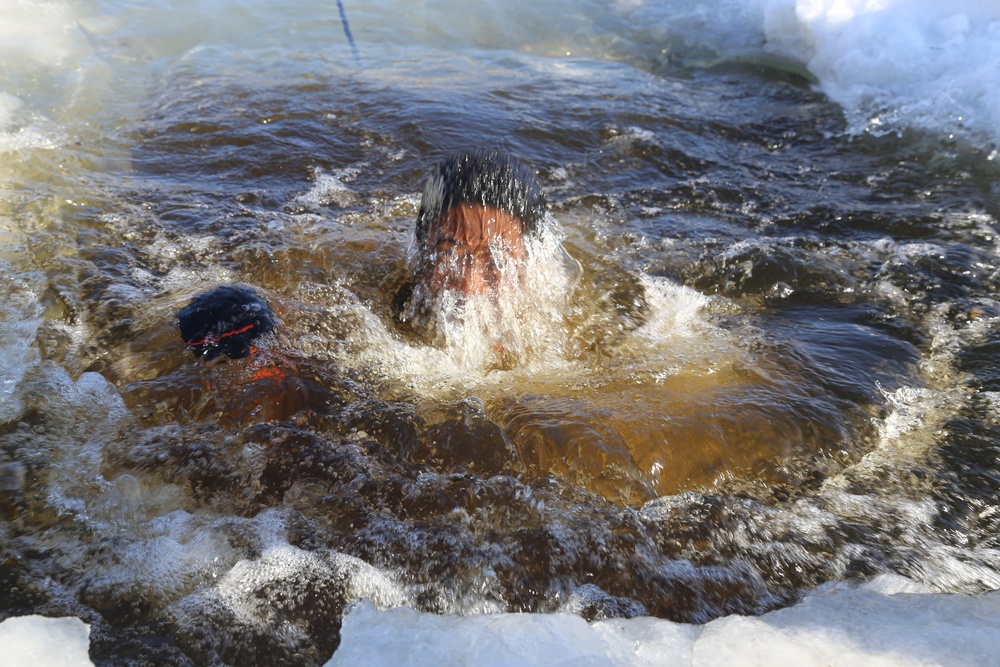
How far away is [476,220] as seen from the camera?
110 inches

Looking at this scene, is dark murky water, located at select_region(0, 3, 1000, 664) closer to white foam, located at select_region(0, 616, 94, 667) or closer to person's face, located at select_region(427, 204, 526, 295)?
white foam, located at select_region(0, 616, 94, 667)

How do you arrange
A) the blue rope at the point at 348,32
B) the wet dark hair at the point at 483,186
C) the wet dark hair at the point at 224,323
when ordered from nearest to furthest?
the wet dark hair at the point at 224,323 → the wet dark hair at the point at 483,186 → the blue rope at the point at 348,32

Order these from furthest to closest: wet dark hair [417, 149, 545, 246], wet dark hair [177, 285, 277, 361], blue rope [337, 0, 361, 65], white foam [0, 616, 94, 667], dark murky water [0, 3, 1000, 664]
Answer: blue rope [337, 0, 361, 65] < wet dark hair [417, 149, 545, 246] < wet dark hair [177, 285, 277, 361] < dark murky water [0, 3, 1000, 664] < white foam [0, 616, 94, 667]

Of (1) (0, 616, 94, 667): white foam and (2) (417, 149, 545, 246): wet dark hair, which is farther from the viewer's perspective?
(2) (417, 149, 545, 246): wet dark hair

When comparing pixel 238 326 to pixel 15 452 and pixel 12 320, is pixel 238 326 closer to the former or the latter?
pixel 15 452

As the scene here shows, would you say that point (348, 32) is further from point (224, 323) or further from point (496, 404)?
point (496, 404)

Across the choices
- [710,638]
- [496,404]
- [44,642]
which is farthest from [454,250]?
[44,642]

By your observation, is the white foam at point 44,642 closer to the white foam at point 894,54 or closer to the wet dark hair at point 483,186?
the wet dark hair at point 483,186

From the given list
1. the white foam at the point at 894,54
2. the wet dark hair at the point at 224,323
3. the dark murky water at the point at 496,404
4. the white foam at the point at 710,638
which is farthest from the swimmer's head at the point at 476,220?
the white foam at the point at 894,54

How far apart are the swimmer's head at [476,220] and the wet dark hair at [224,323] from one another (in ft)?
2.29

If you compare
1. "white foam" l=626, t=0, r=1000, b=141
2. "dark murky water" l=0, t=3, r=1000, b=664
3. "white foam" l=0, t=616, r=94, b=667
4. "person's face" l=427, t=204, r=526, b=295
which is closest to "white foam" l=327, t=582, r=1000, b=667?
"dark murky water" l=0, t=3, r=1000, b=664

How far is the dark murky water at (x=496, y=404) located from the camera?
1.91 metres

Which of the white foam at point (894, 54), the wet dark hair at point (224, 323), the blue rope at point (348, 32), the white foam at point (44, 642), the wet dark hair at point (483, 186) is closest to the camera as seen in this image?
the white foam at point (44, 642)

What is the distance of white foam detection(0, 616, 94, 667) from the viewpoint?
1.59 m
